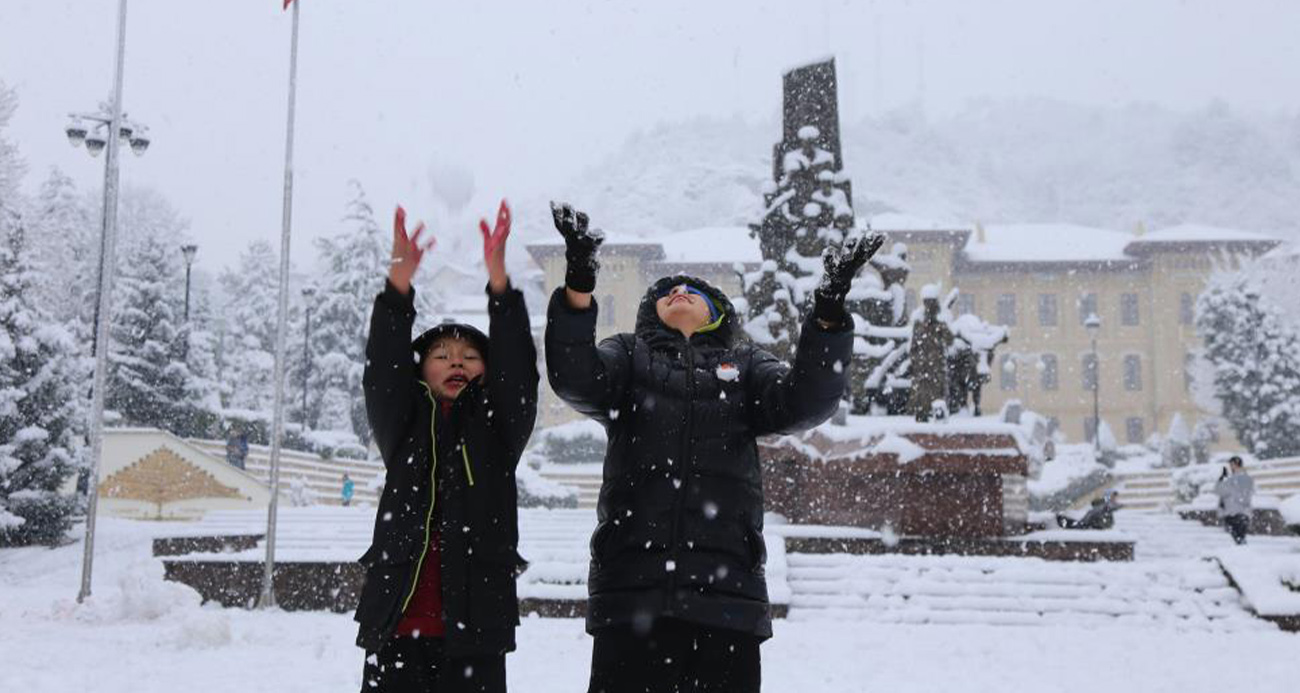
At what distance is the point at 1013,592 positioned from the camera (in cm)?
1156

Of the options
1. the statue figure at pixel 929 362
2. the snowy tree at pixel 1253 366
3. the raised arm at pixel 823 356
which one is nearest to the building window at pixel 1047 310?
the snowy tree at pixel 1253 366

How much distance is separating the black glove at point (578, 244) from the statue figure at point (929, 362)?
41.6 feet

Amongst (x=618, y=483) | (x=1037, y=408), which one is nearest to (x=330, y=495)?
(x=618, y=483)

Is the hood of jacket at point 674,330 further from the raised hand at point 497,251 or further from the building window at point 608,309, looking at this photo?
the building window at point 608,309

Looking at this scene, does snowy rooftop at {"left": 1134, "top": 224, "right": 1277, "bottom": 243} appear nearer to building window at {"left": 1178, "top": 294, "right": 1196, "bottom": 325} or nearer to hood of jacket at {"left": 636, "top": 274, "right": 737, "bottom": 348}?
building window at {"left": 1178, "top": 294, "right": 1196, "bottom": 325}

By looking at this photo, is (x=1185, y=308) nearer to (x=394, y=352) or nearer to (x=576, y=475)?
(x=576, y=475)

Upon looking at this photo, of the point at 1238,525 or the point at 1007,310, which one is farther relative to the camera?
the point at 1007,310

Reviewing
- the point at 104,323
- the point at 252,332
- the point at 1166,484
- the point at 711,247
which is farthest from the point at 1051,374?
the point at 104,323

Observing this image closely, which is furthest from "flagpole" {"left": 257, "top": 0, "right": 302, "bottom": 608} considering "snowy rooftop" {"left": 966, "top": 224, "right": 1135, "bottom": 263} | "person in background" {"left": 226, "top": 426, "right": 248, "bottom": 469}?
"snowy rooftop" {"left": 966, "top": 224, "right": 1135, "bottom": 263}

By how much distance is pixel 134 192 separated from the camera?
282 ft

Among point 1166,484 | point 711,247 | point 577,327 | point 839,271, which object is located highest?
point 711,247

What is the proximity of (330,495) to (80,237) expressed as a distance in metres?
29.0

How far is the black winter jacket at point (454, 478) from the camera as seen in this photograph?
3324 millimetres

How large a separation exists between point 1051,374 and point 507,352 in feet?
228
